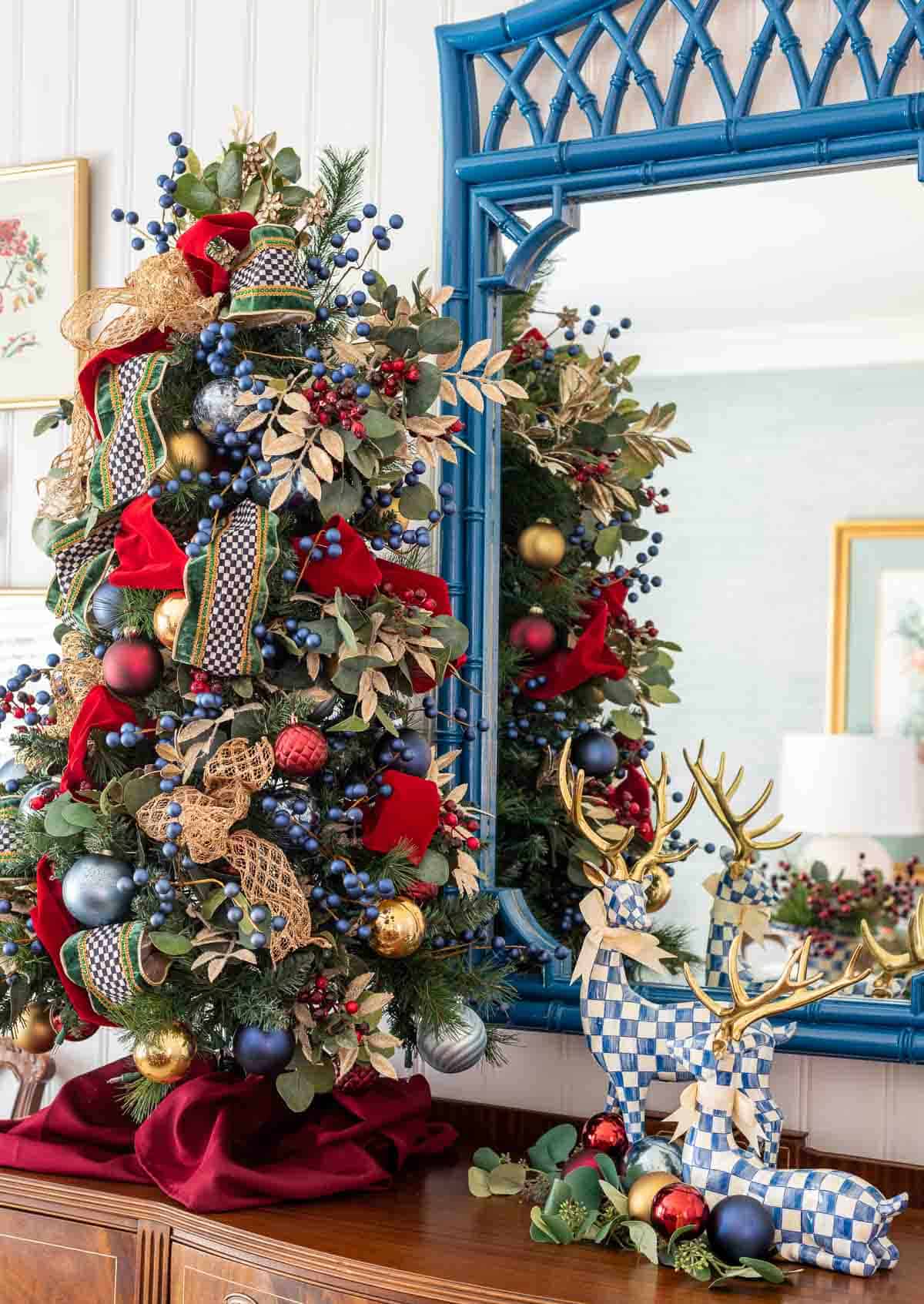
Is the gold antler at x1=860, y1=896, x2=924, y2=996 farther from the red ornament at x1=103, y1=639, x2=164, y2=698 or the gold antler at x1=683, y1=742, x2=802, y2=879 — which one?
the red ornament at x1=103, y1=639, x2=164, y2=698

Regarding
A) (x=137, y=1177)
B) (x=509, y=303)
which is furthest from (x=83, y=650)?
(x=509, y=303)

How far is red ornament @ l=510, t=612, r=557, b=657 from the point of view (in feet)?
5.14

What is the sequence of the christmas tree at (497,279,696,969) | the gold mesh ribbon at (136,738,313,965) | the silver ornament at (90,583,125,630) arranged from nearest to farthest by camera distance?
the gold mesh ribbon at (136,738,313,965) → the silver ornament at (90,583,125,630) → the christmas tree at (497,279,696,969)

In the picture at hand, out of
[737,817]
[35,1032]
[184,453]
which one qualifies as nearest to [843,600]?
[737,817]

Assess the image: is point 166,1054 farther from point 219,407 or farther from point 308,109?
point 308,109

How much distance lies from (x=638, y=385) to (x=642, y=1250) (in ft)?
2.83

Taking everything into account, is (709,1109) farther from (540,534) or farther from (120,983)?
(540,534)

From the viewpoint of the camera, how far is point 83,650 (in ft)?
4.56

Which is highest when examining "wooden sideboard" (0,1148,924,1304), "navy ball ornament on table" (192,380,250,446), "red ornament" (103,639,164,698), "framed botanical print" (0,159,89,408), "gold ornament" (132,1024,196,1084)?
"framed botanical print" (0,159,89,408)

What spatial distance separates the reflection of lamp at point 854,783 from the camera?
4.70ft

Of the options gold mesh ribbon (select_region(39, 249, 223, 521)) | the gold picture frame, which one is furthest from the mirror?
gold mesh ribbon (select_region(39, 249, 223, 521))

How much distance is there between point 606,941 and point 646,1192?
221 mm

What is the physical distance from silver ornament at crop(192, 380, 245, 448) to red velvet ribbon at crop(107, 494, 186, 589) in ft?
0.29

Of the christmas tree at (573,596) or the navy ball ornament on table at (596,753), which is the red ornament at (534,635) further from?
the navy ball ornament on table at (596,753)
